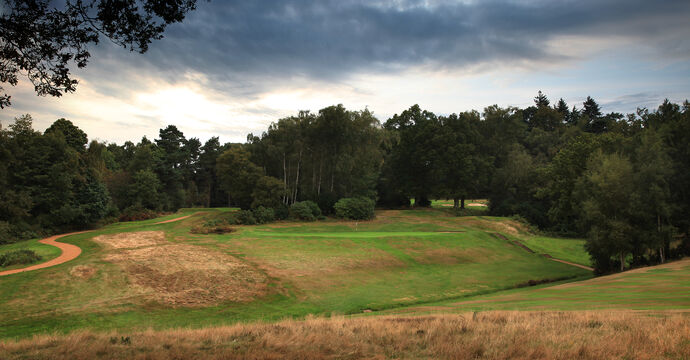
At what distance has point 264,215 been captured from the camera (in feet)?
138

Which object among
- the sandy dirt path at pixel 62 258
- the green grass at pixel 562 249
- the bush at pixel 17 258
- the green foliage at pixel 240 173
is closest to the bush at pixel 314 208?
the green foliage at pixel 240 173

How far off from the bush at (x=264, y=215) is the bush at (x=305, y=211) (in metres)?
2.54

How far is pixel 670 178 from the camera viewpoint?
24.9 meters

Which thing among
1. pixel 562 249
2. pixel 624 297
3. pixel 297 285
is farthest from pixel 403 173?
pixel 624 297

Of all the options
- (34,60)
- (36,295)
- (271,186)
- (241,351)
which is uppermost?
(34,60)

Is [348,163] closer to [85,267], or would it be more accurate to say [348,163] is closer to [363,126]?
[363,126]

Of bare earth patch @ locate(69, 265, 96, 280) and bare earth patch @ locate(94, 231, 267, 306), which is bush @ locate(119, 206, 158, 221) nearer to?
bare earth patch @ locate(94, 231, 267, 306)

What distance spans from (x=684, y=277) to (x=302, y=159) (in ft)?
135

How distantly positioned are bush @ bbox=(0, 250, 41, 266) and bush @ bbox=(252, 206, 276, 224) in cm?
2225

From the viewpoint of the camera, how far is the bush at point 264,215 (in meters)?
42.0

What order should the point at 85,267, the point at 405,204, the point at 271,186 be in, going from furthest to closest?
the point at 405,204 < the point at 271,186 < the point at 85,267

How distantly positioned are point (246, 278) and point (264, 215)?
2364 cm

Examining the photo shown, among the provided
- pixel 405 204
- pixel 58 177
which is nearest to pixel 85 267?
pixel 58 177

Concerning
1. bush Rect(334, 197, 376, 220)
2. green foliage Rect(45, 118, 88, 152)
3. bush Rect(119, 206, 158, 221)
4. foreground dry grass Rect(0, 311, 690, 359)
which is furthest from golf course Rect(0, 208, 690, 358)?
bush Rect(119, 206, 158, 221)
